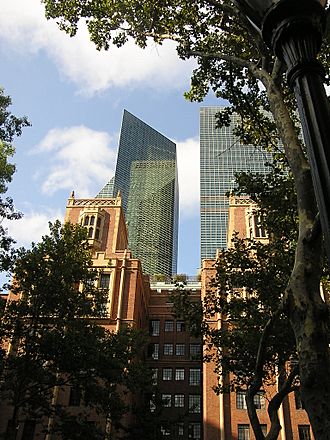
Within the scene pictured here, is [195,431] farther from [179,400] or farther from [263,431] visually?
[263,431]

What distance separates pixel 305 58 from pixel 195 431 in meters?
38.0

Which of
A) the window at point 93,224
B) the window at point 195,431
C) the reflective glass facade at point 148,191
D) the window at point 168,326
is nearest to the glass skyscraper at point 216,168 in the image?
the window at point 93,224

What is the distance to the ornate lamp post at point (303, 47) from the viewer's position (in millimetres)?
2311

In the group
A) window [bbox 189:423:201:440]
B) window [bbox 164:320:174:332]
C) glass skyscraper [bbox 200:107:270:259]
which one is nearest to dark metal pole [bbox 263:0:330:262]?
glass skyscraper [bbox 200:107:270:259]

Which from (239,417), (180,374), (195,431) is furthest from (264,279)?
(195,431)

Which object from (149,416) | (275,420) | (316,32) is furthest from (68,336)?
(316,32)

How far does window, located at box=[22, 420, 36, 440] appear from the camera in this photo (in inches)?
1101

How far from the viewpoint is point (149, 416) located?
22.4 meters

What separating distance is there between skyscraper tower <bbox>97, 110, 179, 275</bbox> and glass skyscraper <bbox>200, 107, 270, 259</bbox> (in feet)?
68.2

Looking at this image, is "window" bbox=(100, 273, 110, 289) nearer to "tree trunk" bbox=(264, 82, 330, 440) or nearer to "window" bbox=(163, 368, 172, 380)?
"window" bbox=(163, 368, 172, 380)

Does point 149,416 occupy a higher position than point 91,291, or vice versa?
point 91,291

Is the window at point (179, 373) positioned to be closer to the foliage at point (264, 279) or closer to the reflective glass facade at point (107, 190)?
the foliage at point (264, 279)

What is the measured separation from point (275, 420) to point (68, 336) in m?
10.6

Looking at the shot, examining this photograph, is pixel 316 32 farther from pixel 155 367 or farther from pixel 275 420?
pixel 155 367
